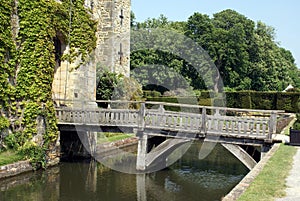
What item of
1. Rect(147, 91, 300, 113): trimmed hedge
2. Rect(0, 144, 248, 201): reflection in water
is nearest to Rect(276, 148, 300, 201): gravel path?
Rect(0, 144, 248, 201): reflection in water

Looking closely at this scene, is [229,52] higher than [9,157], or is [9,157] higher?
[229,52]

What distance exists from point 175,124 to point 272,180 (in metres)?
5.70

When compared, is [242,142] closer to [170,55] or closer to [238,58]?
[170,55]

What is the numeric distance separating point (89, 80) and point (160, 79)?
1991 cm

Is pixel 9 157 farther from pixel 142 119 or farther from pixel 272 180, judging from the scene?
pixel 272 180

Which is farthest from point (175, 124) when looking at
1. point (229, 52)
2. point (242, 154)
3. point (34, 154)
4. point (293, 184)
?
point (229, 52)

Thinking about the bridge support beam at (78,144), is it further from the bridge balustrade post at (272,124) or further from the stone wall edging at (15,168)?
the bridge balustrade post at (272,124)

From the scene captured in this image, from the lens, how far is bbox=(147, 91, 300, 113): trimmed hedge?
28.9 metres

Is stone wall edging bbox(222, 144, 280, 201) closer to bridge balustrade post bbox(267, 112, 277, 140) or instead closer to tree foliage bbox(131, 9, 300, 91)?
bridge balustrade post bbox(267, 112, 277, 140)

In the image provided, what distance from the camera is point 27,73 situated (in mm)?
12453

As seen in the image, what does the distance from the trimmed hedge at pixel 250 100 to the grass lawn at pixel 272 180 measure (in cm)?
1995

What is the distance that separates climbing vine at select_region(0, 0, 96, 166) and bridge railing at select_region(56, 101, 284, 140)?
1.10 meters

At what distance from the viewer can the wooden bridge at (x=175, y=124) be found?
11.3 meters

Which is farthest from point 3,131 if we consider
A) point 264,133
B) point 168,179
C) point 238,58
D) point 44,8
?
point 238,58
